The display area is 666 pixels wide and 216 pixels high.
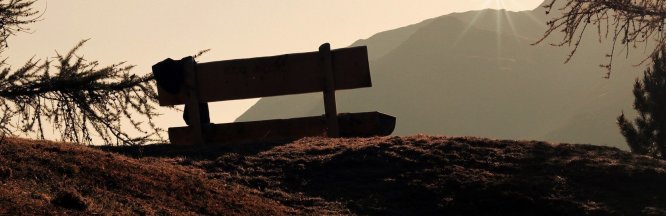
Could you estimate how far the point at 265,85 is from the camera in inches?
553

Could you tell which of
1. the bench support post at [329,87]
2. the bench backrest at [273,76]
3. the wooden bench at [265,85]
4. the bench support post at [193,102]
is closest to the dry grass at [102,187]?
the bench support post at [193,102]

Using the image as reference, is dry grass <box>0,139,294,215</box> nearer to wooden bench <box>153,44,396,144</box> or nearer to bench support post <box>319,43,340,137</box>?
wooden bench <box>153,44,396,144</box>

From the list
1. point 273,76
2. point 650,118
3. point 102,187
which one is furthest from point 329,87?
point 650,118

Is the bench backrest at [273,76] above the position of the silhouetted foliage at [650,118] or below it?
above

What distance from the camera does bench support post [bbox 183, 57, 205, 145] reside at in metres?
13.9

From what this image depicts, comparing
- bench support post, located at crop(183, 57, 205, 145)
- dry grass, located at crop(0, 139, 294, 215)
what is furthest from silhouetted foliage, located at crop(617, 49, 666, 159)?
dry grass, located at crop(0, 139, 294, 215)

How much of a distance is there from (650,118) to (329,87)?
16.4 m

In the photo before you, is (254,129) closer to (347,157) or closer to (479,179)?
(347,157)

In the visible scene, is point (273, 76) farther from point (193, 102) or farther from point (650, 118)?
point (650, 118)

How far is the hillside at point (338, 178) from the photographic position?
30.5 ft

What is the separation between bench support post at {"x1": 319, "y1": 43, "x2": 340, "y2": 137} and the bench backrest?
2.8 inches

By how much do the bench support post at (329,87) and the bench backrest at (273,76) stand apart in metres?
0.07

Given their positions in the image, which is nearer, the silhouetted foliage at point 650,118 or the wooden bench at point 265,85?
the wooden bench at point 265,85

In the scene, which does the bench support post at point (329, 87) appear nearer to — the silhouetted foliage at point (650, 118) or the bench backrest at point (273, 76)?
the bench backrest at point (273, 76)
